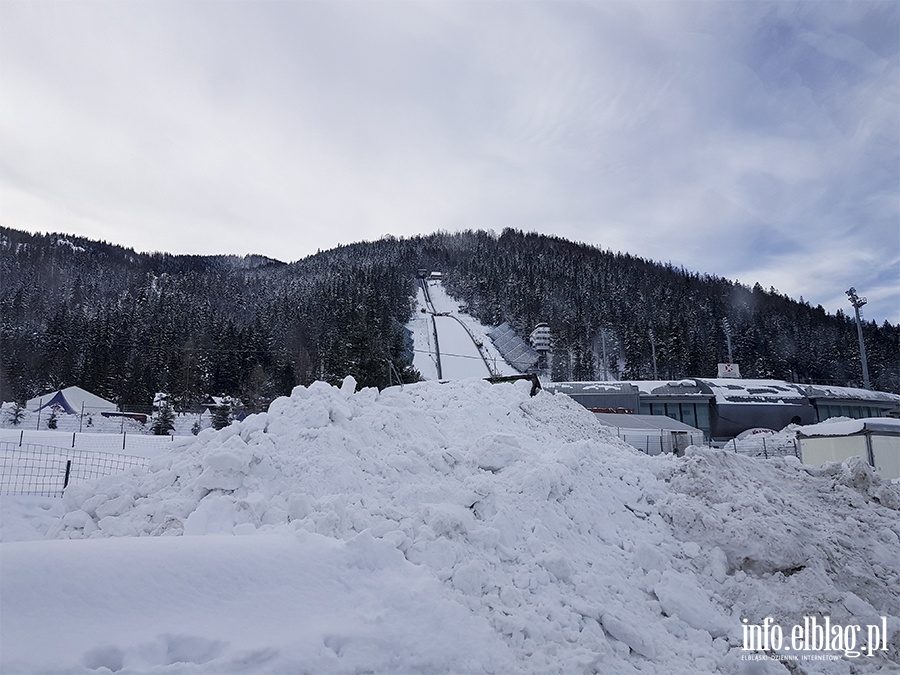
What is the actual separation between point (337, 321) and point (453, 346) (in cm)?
1538

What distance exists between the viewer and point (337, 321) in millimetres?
68125

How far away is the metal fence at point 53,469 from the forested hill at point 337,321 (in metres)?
22.2

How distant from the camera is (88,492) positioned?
273 inches

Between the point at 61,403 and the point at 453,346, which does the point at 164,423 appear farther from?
the point at 453,346

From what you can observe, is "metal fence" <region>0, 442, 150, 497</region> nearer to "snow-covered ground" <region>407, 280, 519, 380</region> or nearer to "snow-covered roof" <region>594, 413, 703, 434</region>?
"snow-covered roof" <region>594, 413, 703, 434</region>

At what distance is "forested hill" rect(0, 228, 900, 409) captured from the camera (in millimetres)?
48312

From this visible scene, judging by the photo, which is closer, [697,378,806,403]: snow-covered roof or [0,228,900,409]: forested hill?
[697,378,806,403]: snow-covered roof

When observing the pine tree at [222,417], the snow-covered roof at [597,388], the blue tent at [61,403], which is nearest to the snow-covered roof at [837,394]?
the snow-covered roof at [597,388]

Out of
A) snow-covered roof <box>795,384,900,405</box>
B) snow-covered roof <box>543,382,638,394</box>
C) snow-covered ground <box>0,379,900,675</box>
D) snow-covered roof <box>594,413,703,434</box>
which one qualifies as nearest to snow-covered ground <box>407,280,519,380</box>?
snow-covered roof <box>543,382,638,394</box>

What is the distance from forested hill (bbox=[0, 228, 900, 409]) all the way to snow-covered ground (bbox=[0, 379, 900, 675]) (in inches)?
1065

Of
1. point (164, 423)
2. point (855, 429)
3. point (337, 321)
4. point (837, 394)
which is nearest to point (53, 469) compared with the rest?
point (855, 429)

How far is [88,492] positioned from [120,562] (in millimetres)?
3602

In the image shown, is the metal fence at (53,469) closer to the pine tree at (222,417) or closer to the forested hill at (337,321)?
the pine tree at (222,417)

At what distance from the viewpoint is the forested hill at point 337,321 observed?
48.3 meters
